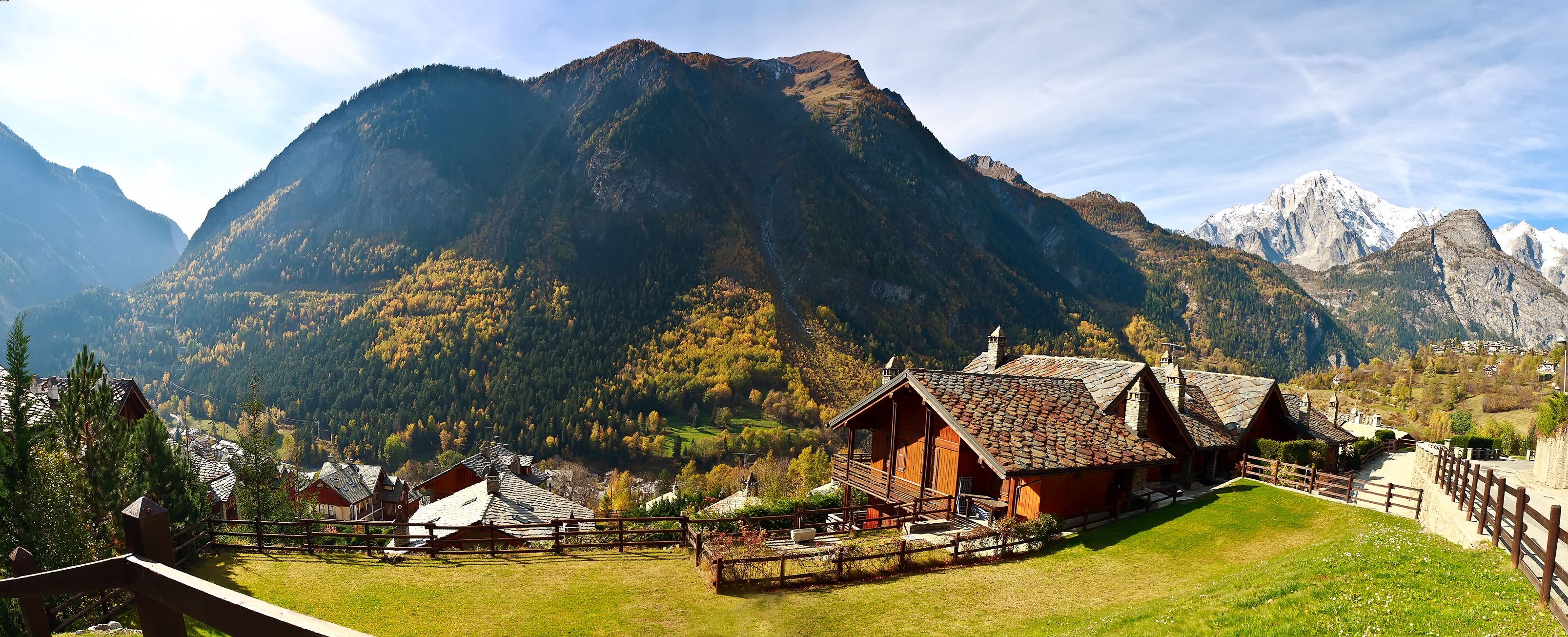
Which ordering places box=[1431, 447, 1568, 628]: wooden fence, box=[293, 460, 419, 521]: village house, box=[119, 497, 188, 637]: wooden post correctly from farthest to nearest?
box=[293, 460, 419, 521]: village house < box=[1431, 447, 1568, 628]: wooden fence < box=[119, 497, 188, 637]: wooden post

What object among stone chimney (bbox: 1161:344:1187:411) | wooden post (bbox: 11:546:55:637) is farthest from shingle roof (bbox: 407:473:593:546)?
stone chimney (bbox: 1161:344:1187:411)

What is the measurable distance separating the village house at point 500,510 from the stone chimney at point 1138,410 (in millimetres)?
23952

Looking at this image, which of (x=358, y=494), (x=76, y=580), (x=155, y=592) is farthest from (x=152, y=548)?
(x=358, y=494)

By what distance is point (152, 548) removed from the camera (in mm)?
3561

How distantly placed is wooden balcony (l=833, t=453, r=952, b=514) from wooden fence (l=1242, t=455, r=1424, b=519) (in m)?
15.1

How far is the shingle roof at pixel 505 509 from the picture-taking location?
31328 mm

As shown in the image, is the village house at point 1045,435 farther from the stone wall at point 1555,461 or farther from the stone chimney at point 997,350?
the stone wall at point 1555,461

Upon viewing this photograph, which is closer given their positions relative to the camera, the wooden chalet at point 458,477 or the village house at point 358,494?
the village house at point 358,494

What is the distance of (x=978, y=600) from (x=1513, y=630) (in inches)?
406

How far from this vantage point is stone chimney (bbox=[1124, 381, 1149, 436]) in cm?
2728

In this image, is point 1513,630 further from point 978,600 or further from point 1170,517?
point 1170,517

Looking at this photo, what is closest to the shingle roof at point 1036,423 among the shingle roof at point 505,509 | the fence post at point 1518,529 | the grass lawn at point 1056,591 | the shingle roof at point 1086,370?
the shingle roof at point 1086,370

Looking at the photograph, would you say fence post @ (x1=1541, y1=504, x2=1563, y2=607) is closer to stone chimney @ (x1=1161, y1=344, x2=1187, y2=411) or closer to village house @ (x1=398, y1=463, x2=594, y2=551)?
stone chimney @ (x1=1161, y1=344, x2=1187, y2=411)

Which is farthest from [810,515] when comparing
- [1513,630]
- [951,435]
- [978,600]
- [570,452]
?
[570,452]
